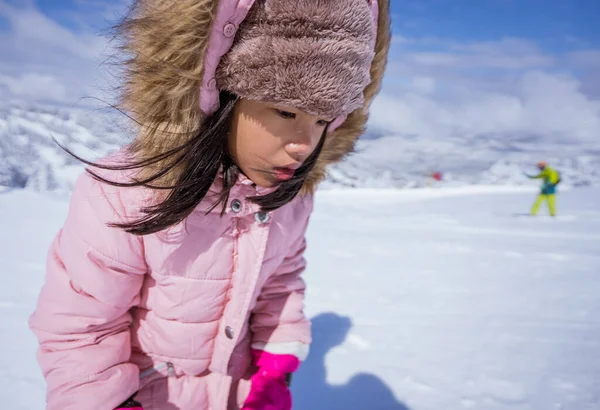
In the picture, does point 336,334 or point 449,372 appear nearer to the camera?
point 449,372

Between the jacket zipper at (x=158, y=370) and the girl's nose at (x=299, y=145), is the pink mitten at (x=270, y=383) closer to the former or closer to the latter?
the jacket zipper at (x=158, y=370)

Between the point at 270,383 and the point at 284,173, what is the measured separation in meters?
0.58

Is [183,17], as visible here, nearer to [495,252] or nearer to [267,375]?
[267,375]

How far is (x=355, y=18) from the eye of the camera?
73cm

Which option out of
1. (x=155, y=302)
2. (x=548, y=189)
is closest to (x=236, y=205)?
(x=155, y=302)

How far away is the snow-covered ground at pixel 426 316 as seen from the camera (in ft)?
4.54

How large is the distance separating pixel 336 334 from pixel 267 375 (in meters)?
0.77

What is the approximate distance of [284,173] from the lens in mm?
829

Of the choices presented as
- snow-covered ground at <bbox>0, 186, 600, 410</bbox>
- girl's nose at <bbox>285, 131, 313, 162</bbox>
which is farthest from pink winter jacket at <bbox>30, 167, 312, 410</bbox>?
snow-covered ground at <bbox>0, 186, 600, 410</bbox>

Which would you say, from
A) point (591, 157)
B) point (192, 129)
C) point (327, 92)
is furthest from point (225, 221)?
point (591, 157)

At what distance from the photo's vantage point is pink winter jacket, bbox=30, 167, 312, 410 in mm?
763

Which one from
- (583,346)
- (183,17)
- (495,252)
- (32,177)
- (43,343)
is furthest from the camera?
(32,177)

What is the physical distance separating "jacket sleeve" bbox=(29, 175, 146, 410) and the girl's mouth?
1.04 feet

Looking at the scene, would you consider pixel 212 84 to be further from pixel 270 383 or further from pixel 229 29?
pixel 270 383
